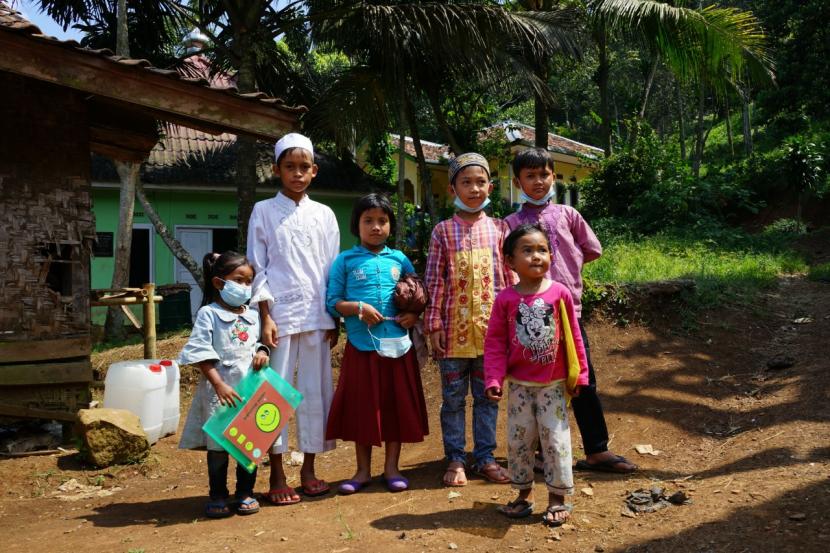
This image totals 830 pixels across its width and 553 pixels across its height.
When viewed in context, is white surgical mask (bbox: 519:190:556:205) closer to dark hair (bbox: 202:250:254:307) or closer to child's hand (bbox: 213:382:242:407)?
dark hair (bbox: 202:250:254:307)

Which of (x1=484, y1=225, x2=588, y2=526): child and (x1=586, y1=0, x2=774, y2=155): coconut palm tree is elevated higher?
(x1=586, y1=0, x2=774, y2=155): coconut palm tree

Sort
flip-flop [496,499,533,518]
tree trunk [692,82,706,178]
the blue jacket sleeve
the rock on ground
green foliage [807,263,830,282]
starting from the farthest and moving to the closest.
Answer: tree trunk [692,82,706,178], green foliage [807,263,830,282], the rock on ground, the blue jacket sleeve, flip-flop [496,499,533,518]

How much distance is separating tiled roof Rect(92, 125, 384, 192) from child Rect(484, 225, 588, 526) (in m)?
10.9

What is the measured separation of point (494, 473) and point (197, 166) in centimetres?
1172

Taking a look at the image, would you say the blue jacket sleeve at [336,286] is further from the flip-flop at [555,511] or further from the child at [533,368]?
the flip-flop at [555,511]

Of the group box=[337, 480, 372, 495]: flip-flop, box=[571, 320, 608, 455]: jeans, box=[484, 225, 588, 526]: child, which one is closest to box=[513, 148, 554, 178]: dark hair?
box=[484, 225, 588, 526]: child

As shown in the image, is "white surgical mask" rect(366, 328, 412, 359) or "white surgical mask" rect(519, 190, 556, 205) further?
"white surgical mask" rect(519, 190, 556, 205)

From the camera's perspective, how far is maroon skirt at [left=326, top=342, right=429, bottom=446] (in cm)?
375

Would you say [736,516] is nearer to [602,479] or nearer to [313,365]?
[602,479]

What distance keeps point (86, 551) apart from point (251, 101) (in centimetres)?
285

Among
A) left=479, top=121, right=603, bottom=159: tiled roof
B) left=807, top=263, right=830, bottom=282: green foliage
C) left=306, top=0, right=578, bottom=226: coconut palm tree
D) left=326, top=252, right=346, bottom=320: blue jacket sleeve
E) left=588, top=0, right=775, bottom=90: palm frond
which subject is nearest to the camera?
left=326, top=252, right=346, bottom=320: blue jacket sleeve

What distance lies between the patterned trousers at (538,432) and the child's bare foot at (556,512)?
0.05 meters

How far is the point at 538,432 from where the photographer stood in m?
3.20

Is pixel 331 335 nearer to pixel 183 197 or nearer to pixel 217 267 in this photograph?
pixel 217 267
